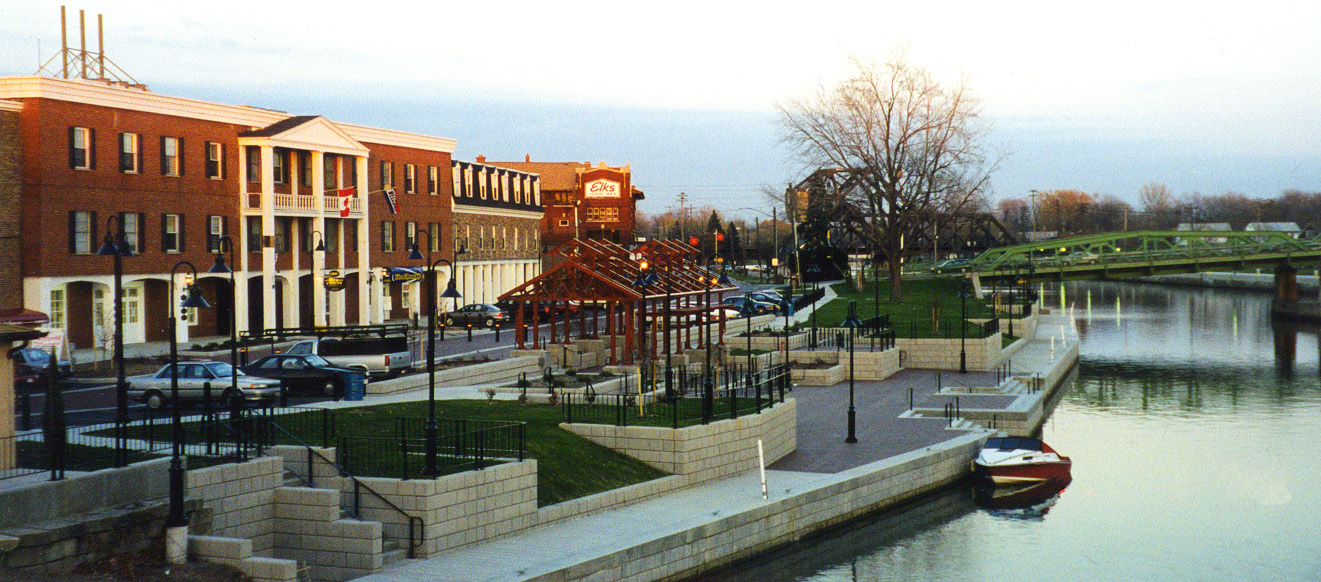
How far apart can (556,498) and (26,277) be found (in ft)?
103

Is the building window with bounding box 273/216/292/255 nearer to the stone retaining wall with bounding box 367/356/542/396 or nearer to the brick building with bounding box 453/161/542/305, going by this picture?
the brick building with bounding box 453/161/542/305

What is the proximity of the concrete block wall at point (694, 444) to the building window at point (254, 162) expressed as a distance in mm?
33952

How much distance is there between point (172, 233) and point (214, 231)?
2.49 meters

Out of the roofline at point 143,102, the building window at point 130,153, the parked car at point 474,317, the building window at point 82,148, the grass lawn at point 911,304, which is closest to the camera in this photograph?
the roofline at point 143,102

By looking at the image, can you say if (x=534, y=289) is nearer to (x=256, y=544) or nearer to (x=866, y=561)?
(x=866, y=561)

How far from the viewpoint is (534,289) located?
1727 inches

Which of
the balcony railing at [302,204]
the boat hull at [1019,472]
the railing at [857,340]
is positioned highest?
the balcony railing at [302,204]

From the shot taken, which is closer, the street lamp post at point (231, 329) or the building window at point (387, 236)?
the street lamp post at point (231, 329)

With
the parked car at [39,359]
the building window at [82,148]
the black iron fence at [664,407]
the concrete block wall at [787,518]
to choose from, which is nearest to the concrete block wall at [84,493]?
the concrete block wall at [787,518]

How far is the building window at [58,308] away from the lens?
4409 centimetres

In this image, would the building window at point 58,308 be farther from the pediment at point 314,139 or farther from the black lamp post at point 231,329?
the pediment at point 314,139

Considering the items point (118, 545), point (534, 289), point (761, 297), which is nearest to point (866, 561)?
point (118, 545)

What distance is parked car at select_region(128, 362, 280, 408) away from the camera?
96.6ft

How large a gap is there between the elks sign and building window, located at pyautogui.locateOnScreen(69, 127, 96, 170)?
7420 centimetres
